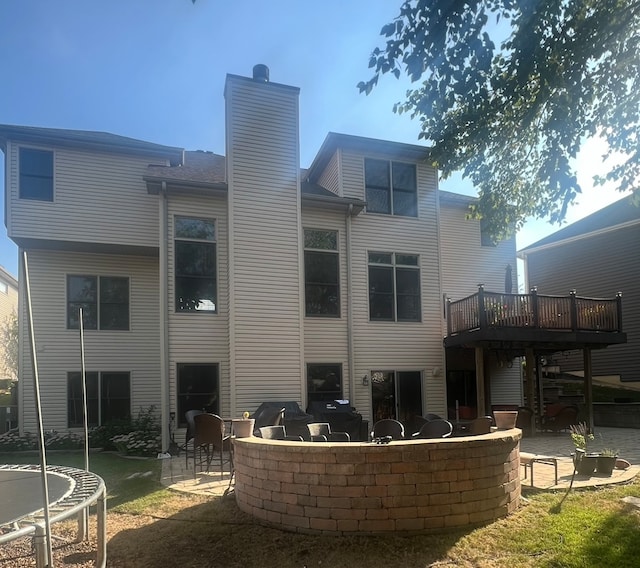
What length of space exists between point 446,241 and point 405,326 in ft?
11.3

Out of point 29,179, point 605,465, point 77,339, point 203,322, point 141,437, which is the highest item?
point 29,179

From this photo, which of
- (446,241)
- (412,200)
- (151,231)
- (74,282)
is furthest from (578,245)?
(74,282)

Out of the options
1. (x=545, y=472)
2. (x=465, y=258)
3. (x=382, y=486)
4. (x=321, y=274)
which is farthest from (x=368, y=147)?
(x=382, y=486)

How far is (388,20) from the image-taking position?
684 centimetres

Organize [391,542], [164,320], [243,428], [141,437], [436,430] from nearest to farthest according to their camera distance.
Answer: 1. [391,542]
2. [243,428]
3. [436,430]
4. [164,320]
5. [141,437]

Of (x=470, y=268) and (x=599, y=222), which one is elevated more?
(x=599, y=222)

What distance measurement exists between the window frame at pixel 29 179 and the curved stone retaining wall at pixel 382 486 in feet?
32.8

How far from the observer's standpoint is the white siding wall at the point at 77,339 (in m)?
12.4

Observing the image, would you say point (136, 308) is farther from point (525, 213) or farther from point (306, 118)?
point (525, 213)

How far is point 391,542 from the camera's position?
4.46 metres

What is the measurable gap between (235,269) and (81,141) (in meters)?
5.05

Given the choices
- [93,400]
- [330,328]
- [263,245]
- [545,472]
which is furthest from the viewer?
[93,400]

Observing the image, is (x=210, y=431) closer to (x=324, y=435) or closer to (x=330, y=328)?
(x=324, y=435)

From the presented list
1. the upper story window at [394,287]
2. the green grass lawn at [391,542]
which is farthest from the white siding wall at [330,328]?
the green grass lawn at [391,542]
